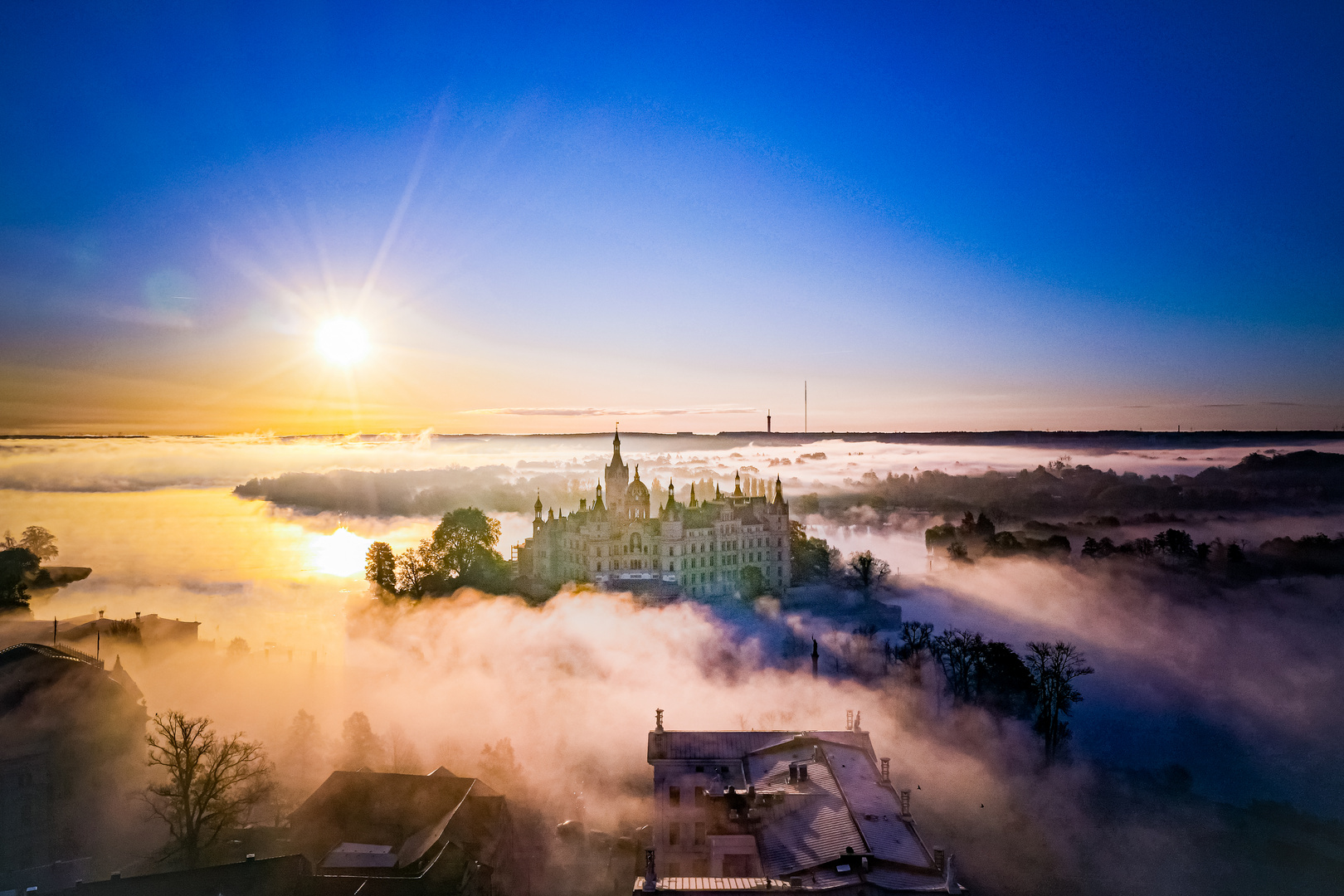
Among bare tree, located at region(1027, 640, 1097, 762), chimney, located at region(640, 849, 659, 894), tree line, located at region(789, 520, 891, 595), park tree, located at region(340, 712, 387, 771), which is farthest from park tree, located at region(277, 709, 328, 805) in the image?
tree line, located at region(789, 520, 891, 595)

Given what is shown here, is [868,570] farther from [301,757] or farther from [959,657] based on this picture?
[301,757]

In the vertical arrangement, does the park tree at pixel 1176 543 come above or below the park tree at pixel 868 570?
above

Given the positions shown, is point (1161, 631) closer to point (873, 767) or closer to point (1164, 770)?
point (1164, 770)

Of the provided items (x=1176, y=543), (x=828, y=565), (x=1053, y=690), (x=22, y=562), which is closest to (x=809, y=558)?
(x=828, y=565)

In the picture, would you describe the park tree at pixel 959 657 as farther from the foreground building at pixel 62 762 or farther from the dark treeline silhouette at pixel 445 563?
the foreground building at pixel 62 762

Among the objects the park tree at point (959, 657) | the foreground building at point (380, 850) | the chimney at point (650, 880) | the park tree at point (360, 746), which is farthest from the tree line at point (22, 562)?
the park tree at point (959, 657)

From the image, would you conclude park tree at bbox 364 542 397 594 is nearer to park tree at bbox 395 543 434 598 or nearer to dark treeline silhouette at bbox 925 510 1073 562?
park tree at bbox 395 543 434 598
